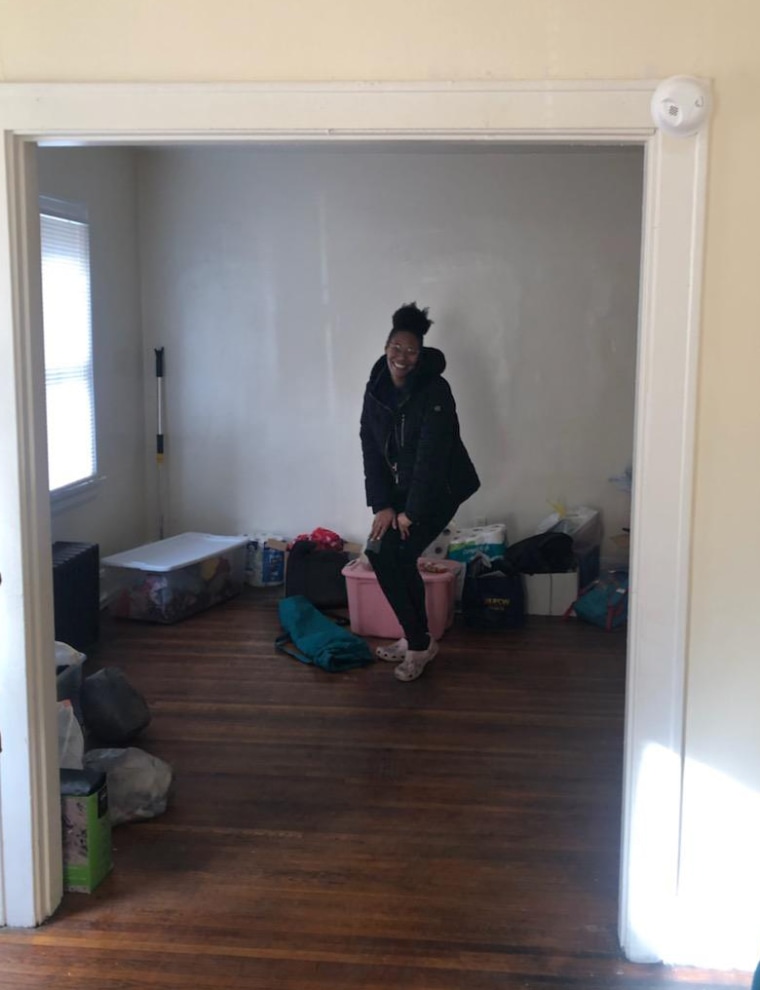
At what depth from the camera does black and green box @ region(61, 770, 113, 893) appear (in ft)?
9.26

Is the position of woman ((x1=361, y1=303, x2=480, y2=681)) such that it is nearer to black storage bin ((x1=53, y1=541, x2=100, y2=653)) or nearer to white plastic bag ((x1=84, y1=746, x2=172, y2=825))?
black storage bin ((x1=53, y1=541, x2=100, y2=653))

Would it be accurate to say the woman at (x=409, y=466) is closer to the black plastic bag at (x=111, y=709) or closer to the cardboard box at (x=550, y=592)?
the cardboard box at (x=550, y=592)

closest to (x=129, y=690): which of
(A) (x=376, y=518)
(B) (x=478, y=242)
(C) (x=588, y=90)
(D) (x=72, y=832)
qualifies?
(D) (x=72, y=832)

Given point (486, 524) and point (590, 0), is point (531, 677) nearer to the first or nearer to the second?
point (486, 524)

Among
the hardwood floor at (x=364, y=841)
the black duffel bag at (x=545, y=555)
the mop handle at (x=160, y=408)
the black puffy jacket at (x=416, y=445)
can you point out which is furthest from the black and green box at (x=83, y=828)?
the mop handle at (x=160, y=408)

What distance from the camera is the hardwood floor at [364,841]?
8.41 ft

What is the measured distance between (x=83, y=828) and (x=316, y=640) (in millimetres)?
2151

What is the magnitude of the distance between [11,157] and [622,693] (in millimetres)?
3133

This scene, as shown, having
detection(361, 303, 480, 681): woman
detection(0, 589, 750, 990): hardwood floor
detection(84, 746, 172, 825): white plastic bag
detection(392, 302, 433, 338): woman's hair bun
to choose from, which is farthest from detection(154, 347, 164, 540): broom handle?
detection(84, 746, 172, 825): white plastic bag

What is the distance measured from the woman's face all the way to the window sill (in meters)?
1.70

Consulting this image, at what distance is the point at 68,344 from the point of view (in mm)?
5281

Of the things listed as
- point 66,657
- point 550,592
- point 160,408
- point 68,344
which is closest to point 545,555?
point 550,592

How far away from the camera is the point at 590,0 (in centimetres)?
238

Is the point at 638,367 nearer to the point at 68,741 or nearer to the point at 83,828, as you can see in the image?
the point at 83,828
